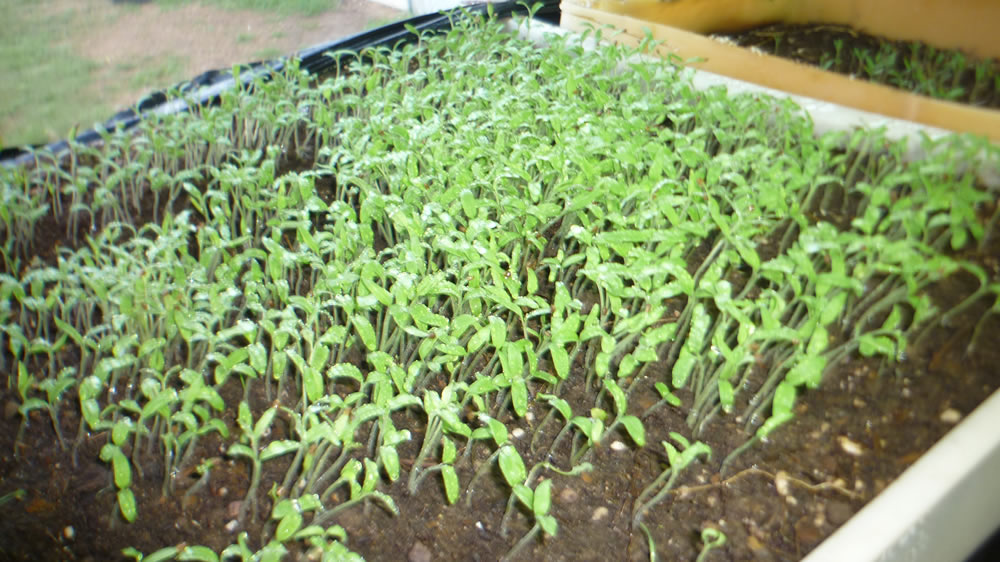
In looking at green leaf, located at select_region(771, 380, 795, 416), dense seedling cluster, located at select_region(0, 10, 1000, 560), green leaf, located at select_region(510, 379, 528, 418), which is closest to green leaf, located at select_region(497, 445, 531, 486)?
dense seedling cluster, located at select_region(0, 10, 1000, 560)

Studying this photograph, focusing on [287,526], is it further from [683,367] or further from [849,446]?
[849,446]

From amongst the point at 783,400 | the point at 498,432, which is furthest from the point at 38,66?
the point at 783,400

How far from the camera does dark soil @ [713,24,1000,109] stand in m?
1.19

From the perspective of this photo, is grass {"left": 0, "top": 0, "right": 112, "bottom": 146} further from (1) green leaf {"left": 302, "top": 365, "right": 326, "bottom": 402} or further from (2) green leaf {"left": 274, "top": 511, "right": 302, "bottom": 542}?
(2) green leaf {"left": 274, "top": 511, "right": 302, "bottom": 542}

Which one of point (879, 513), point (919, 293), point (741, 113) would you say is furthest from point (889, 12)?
point (879, 513)

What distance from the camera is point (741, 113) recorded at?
158 centimetres

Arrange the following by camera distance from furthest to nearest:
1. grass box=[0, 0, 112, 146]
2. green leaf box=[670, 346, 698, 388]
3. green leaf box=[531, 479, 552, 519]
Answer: grass box=[0, 0, 112, 146]
green leaf box=[670, 346, 698, 388]
green leaf box=[531, 479, 552, 519]

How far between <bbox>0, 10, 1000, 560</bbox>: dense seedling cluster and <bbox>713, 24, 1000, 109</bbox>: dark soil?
0.13m

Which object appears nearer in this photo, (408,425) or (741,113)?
(408,425)

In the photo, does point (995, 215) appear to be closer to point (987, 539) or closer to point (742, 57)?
point (987, 539)

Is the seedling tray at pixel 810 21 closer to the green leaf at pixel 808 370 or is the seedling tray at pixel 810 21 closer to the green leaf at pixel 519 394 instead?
the green leaf at pixel 808 370

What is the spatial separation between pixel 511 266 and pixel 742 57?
0.99 meters

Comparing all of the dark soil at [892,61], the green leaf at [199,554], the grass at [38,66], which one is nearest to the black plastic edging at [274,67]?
the grass at [38,66]

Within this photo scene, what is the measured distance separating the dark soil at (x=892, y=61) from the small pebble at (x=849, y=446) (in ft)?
2.07
